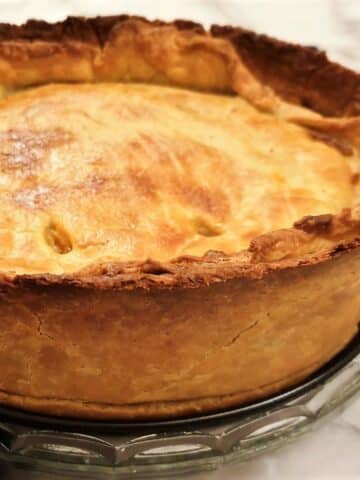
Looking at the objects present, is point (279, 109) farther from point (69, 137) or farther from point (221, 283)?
point (221, 283)

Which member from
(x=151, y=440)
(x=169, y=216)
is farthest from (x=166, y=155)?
(x=151, y=440)

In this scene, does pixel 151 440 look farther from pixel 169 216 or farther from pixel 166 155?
pixel 166 155

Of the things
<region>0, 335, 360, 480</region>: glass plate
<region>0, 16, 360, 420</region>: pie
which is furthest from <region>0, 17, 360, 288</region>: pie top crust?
<region>0, 335, 360, 480</region>: glass plate

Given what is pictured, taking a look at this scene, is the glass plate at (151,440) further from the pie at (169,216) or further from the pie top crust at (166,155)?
the pie top crust at (166,155)

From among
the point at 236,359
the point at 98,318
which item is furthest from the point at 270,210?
the point at 98,318

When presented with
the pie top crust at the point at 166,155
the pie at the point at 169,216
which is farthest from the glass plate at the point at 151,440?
the pie top crust at the point at 166,155
